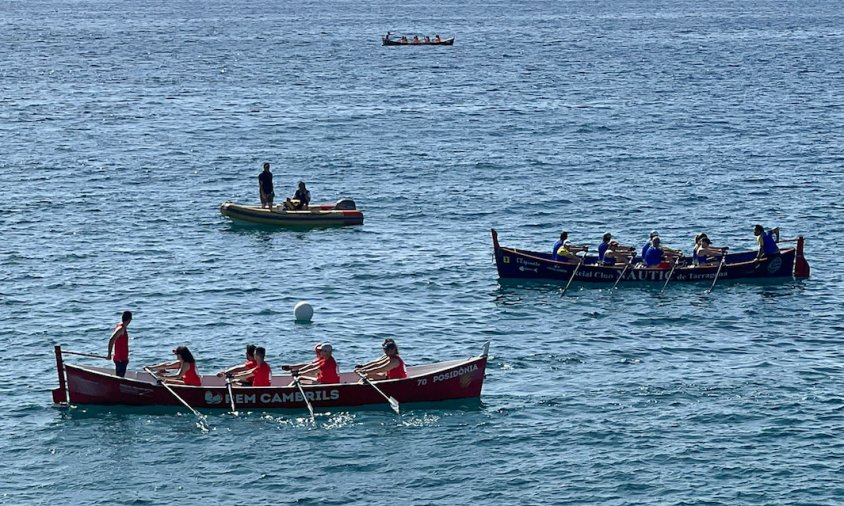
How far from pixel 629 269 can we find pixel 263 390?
17991 millimetres

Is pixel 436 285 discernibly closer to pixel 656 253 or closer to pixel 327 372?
pixel 656 253

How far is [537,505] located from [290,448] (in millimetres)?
6899

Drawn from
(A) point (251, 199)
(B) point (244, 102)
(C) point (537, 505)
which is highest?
(B) point (244, 102)

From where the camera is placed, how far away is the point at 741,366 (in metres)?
41.4

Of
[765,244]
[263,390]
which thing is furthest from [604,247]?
[263,390]

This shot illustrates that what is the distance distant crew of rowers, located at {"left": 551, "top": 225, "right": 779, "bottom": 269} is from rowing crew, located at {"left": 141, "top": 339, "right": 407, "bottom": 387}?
1459 cm

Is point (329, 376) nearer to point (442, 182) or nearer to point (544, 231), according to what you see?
point (544, 231)

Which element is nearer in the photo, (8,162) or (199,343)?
(199,343)

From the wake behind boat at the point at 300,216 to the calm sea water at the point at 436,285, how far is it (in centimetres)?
73

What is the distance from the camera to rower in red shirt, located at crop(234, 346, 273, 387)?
37438 mm

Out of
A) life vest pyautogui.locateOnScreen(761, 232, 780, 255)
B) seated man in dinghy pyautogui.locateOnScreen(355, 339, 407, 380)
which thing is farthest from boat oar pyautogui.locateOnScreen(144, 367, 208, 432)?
life vest pyautogui.locateOnScreen(761, 232, 780, 255)

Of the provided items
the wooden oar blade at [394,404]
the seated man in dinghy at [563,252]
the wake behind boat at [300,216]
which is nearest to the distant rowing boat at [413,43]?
the wake behind boat at [300,216]

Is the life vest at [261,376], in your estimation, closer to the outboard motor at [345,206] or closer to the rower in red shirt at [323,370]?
the rower in red shirt at [323,370]

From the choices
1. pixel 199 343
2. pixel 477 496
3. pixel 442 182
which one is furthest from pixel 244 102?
pixel 477 496
